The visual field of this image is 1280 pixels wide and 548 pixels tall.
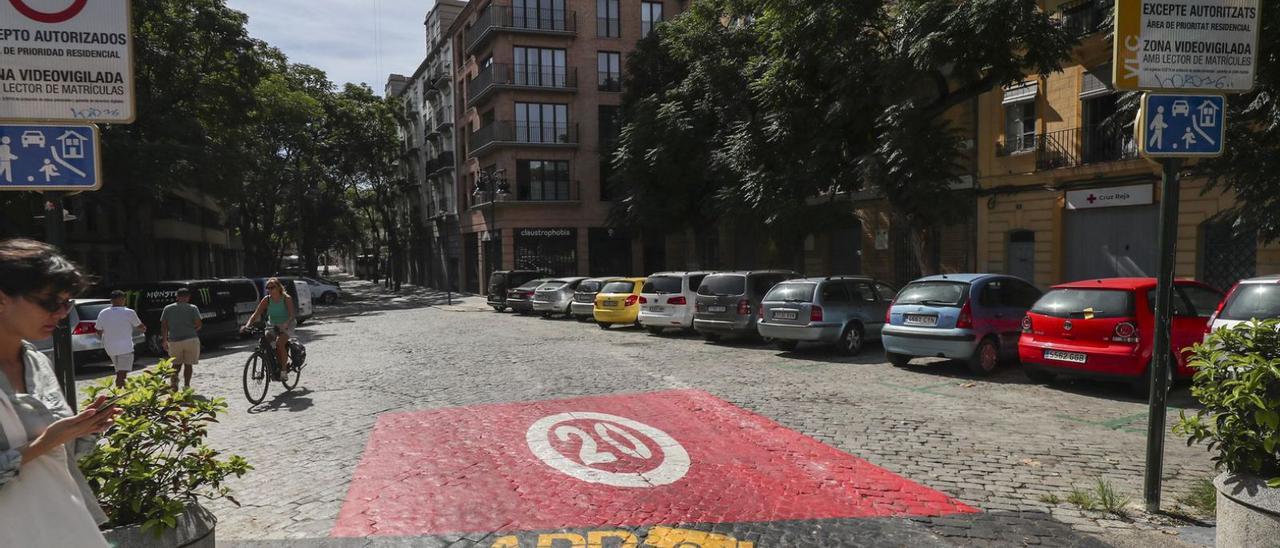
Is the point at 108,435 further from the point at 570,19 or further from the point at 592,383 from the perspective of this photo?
the point at 570,19

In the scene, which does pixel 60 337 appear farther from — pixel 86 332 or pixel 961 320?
pixel 86 332

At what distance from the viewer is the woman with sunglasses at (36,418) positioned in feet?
6.82

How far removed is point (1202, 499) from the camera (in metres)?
4.99

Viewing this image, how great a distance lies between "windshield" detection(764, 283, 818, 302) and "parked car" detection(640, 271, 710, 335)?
2835 millimetres

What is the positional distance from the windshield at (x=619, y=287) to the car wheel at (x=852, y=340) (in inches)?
322

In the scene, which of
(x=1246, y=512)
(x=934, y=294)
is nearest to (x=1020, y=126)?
(x=934, y=294)

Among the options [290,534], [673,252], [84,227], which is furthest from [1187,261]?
[84,227]

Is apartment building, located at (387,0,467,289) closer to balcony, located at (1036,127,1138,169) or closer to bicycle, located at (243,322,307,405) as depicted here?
balcony, located at (1036,127,1138,169)

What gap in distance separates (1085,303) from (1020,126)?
44.0 feet

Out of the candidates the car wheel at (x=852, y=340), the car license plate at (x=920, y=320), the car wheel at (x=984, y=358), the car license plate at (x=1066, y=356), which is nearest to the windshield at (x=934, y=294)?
the car license plate at (x=920, y=320)

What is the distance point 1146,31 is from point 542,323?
64.6 ft

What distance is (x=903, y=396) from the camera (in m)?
9.36

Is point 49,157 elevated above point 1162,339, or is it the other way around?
point 49,157

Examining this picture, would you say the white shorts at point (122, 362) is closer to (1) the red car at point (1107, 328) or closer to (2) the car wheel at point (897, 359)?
(2) the car wheel at point (897, 359)
